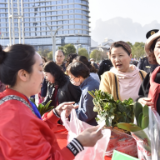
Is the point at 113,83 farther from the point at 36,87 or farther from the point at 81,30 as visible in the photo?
the point at 81,30

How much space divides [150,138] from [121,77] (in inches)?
36.3

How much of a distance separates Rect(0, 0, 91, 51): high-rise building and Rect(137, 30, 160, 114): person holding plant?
70533 mm

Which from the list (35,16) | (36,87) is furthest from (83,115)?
(35,16)

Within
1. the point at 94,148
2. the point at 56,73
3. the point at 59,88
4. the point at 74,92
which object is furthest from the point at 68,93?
the point at 94,148

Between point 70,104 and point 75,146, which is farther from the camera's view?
point 70,104

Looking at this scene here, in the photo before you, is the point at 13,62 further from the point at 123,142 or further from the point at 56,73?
the point at 56,73

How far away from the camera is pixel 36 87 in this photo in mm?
1106

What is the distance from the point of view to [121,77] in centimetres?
193

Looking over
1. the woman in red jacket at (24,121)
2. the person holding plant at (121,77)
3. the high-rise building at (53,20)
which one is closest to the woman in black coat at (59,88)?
the person holding plant at (121,77)

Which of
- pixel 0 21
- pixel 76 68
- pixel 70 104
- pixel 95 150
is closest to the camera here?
pixel 95 150

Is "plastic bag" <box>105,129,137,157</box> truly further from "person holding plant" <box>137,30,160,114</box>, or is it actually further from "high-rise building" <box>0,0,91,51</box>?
"high-rise building" <box>0,0,91,51</box>

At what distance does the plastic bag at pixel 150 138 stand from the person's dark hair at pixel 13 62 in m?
0.72

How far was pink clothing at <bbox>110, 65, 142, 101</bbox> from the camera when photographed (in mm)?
1877

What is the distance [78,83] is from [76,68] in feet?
0.61
